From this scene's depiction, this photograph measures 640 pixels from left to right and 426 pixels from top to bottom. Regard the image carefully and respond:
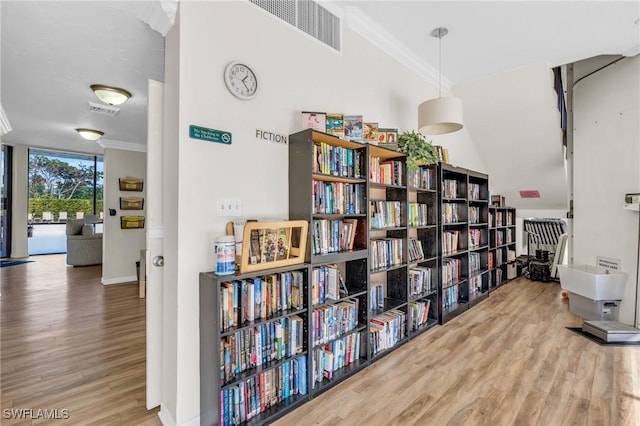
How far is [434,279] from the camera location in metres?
3.29

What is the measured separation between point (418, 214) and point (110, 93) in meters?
3.67

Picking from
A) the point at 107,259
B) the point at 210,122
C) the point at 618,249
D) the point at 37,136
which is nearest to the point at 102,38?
the point at 210,122

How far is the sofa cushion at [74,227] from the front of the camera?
22.9ft

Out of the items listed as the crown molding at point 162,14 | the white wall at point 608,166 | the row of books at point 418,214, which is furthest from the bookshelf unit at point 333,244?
the white wall at point 608,166

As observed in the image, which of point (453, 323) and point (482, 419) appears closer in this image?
point (482, 419)

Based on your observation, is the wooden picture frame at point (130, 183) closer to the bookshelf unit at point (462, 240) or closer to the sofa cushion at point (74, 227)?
the sofa cushion at point (74, 227)

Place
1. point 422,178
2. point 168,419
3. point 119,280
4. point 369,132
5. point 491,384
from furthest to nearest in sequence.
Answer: point 119,280
point 422,178
point 369,132
point 491,384
point 168,419

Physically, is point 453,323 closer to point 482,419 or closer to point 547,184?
point 482,419

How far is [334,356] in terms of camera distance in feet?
7.44

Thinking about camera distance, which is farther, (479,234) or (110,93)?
(479,234)

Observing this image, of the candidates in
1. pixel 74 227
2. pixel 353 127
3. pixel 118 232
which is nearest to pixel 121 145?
pixel 118 232

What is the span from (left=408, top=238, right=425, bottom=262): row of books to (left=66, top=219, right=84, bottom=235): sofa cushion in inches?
304

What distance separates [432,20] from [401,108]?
0.89 meters

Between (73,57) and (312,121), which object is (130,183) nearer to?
(73,57)
